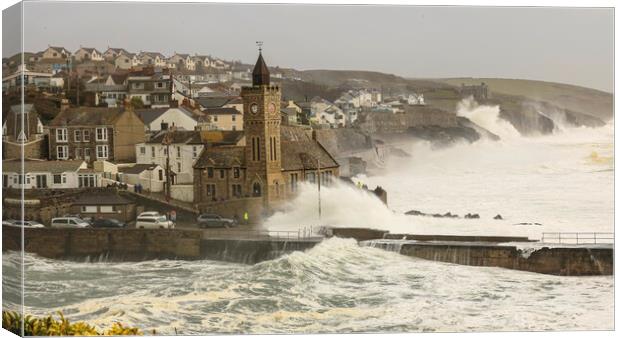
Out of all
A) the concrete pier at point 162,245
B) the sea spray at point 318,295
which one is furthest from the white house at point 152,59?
the sea spray at point 318,295

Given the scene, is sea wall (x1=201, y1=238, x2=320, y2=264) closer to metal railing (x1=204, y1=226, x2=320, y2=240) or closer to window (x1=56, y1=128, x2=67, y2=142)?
metal railing (x1=204, y1=226, x2=320, y2=240)

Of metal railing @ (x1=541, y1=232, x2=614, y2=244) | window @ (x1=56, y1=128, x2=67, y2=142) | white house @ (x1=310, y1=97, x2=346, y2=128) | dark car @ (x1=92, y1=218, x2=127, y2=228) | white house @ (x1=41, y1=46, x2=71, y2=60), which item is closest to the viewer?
white house @ (x1=41, y1=46, x2=71, y2=60)

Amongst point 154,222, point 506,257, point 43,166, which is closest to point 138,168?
point 154,222

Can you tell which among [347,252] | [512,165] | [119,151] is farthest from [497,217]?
[119,151]

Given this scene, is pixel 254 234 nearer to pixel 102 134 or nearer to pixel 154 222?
pixel 154 222

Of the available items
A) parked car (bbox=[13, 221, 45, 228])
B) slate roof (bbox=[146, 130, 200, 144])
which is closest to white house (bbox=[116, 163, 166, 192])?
slate roof (bbox=[146, 130, 200, 144])

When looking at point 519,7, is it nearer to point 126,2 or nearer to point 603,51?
point 603,51

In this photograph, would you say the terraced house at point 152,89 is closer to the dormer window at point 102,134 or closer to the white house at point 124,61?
the white house at point 124,61
